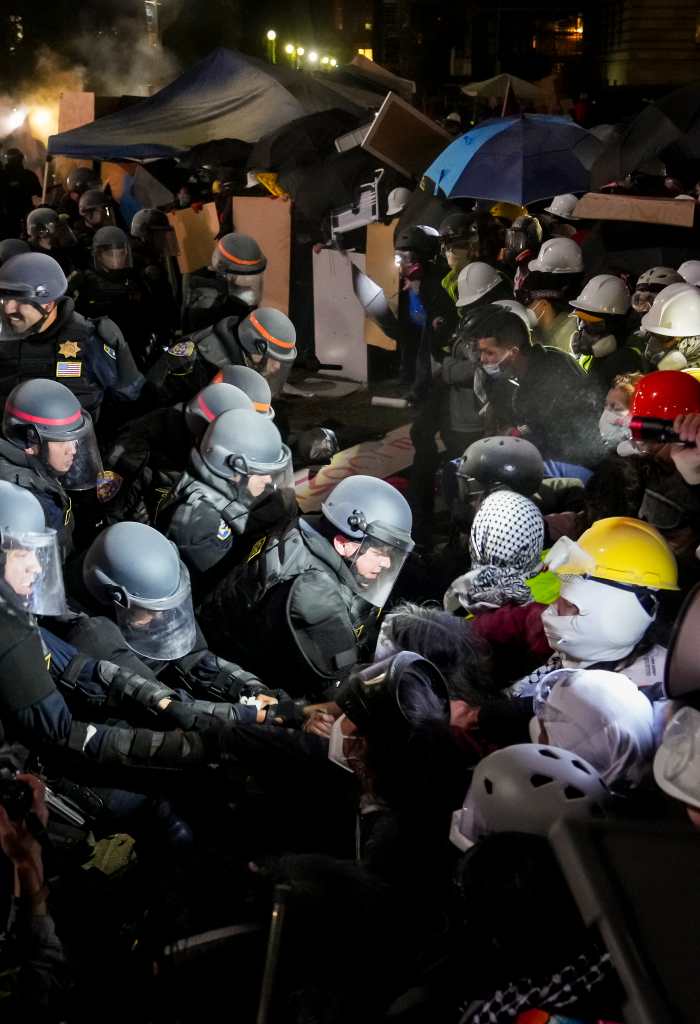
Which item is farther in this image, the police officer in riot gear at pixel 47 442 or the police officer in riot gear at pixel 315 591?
the police officer in riot gear at pixel 47 442

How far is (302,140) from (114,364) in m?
5.78

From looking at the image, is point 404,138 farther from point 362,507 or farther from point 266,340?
point 362,507

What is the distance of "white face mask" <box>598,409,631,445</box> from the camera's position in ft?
18.0

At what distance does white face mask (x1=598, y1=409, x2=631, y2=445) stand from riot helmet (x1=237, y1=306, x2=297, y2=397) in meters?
2.30

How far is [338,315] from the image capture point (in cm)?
1142

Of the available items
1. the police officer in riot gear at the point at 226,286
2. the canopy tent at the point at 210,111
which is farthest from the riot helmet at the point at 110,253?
the canopy tent at the point at 210,111

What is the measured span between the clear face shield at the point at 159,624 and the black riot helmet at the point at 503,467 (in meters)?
1.65

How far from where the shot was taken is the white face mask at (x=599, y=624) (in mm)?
3291

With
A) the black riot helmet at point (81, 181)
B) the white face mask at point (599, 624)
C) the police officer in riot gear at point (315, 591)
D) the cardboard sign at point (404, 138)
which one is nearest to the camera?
the white face mask at point (599, 624)

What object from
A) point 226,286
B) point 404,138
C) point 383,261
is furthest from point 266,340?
point 383,261

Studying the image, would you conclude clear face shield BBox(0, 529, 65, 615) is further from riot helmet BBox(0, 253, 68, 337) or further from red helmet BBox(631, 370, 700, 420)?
riot helmet BBox(0, 253, 68, 337)

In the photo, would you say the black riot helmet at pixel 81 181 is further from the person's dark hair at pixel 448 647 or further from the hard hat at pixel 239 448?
the person's dark hair at pixel 448 647

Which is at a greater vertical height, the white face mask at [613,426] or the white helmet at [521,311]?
the white helmet at [521,311]

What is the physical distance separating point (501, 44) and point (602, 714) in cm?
4049
